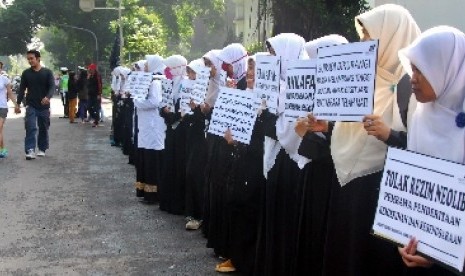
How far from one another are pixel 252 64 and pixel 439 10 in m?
9.58

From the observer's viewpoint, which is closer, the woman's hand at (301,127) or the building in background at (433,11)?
the woman's hand at (301,127)

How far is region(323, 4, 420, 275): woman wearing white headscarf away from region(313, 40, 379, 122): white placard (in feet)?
0.48

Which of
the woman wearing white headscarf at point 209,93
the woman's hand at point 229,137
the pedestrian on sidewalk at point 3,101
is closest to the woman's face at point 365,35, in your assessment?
the woman's hand at point 229,137

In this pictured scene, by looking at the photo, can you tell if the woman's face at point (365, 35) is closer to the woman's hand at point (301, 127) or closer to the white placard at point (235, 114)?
the woman's hand at point (301, 127)

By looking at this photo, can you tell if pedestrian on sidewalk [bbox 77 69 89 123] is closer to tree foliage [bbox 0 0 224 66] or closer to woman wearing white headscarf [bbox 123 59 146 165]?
woman wearing white headscarf [bbox 123 59 146 165]

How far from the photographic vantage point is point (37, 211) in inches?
301

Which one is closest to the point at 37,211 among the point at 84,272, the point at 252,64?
the point at 84,272

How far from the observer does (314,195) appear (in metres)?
3.83

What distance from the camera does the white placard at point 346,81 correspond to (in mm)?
3025

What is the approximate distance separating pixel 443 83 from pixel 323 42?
1.38 m

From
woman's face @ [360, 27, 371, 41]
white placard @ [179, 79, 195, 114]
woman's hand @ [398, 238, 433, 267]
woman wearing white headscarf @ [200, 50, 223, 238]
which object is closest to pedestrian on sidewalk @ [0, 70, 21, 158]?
white placard @ [179, 79, 195, 114]

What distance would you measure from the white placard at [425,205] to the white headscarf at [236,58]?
3258 mm

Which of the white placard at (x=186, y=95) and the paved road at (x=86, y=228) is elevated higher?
the white placard at (x=186, y=95)

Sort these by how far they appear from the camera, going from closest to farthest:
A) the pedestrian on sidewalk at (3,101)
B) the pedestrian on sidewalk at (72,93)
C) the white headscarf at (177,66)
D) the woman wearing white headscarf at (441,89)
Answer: the woman wearing white headscarf at (441,89), the white headscarf at (177,66), the pedestrian on sidewalk at (3,101), the pedestrian on sidewalk at (72,93)
